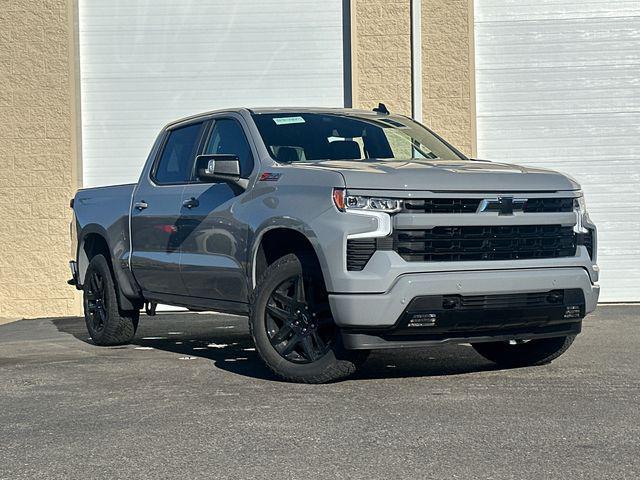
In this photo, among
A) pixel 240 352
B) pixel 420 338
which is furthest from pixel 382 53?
pixel 420 338

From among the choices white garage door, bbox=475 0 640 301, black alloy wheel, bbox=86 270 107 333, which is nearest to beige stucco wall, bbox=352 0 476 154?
white garage door, bbox=475 0 640 301

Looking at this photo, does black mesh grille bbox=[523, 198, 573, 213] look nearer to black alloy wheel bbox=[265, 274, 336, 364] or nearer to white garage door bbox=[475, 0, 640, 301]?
black alloy wheel bbox=[265, 274, 336, 364]

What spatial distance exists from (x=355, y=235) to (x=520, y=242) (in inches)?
44.0

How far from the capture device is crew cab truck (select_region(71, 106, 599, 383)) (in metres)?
7.05

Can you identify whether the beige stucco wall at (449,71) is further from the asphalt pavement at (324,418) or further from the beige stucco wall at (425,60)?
the asphalt pavement at (324,418)

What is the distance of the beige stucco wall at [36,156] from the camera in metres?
16.2

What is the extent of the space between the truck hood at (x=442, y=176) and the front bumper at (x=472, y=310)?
1.73 ft

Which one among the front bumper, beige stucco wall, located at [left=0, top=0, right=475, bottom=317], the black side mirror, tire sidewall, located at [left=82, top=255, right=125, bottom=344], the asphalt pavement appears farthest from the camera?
beige stucco wall, located at [left=0, top=0, right=475, bottom=317]

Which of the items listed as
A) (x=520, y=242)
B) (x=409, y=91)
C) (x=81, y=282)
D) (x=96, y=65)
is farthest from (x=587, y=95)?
(x=520, y=242)

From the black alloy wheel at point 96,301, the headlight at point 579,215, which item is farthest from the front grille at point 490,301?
the black alloy wheel at point 96,301

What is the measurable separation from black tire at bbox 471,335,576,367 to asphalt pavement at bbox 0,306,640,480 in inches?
3.8

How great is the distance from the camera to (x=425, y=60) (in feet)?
52.5

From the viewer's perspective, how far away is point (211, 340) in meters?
11.1

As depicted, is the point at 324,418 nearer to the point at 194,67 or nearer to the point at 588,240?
the point at 588,240
